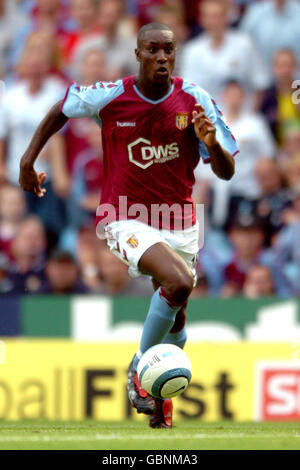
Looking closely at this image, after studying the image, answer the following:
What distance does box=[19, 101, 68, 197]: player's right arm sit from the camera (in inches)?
277

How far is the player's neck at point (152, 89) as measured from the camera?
6930mm

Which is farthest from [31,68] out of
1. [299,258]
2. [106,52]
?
[299,258]

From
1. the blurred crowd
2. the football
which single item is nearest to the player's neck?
the football

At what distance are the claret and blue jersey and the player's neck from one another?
0.09 feet

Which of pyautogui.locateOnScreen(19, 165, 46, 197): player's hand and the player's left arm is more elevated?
the player's left arm

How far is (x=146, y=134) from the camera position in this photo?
22.7ft

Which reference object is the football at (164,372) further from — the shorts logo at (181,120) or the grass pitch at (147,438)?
the shorts logo at (181,120)

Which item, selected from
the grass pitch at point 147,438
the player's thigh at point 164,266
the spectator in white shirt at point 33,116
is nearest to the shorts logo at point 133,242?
the player's thigh at point 164,266

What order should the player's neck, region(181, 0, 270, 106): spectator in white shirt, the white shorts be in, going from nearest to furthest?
the white shorts < the player's neck < region(181, 0, 270, 106): spectator in white shirt

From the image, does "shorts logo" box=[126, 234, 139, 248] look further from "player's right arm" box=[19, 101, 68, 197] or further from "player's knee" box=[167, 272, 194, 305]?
"player's right arm" box=[19, 101, 68, 197]

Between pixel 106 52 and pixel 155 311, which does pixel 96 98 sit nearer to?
pixel 155 311

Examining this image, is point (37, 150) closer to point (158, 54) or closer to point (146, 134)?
point (146, 134)

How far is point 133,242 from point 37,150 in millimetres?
950

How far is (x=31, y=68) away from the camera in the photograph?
11.9m
